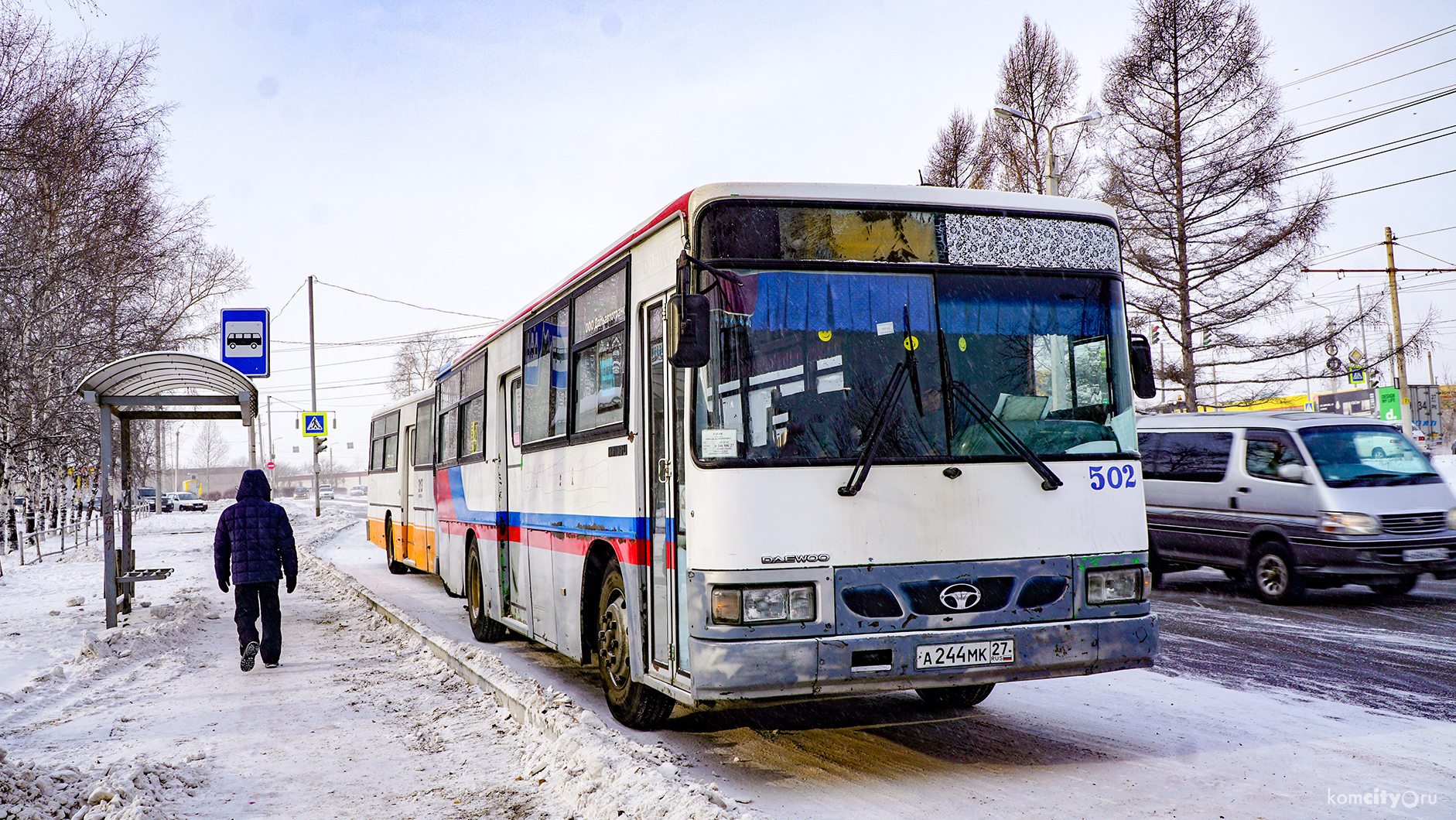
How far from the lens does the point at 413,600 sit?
49.5 feet

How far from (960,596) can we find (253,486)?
7034 mm

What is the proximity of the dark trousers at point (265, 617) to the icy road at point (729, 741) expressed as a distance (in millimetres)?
214

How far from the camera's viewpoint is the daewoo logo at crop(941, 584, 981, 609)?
5.29 m

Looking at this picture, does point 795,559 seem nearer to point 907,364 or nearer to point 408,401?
point 907,364

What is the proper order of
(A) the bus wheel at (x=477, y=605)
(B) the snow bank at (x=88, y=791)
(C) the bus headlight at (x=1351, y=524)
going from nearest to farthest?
(B) the snow bank at (x=88, y=791) → (A) the bus wheel at (x=477, y=605) → (C) the bus headlight at (x=1351, y=524)

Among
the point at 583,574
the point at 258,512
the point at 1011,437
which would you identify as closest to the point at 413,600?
the point at 258,512

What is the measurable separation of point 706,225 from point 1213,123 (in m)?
25.1

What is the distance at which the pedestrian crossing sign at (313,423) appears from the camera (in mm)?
31594

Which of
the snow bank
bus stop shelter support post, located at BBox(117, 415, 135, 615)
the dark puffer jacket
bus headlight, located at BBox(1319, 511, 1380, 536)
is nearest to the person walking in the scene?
the dark puffer jacket

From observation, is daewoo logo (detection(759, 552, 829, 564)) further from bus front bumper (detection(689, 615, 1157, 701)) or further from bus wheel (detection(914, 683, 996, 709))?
bus wheel (detection(914, 683, 996, 709))

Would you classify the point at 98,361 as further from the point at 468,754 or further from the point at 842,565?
the point at 842,565

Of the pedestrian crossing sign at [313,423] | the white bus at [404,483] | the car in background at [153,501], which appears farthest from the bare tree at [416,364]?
the white bus at [404,483]

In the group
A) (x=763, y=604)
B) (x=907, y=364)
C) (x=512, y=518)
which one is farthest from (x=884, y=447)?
(x=512, y=518)

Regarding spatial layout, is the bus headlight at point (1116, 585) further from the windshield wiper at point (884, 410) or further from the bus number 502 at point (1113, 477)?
the windshield wiper at point (884, 410)
